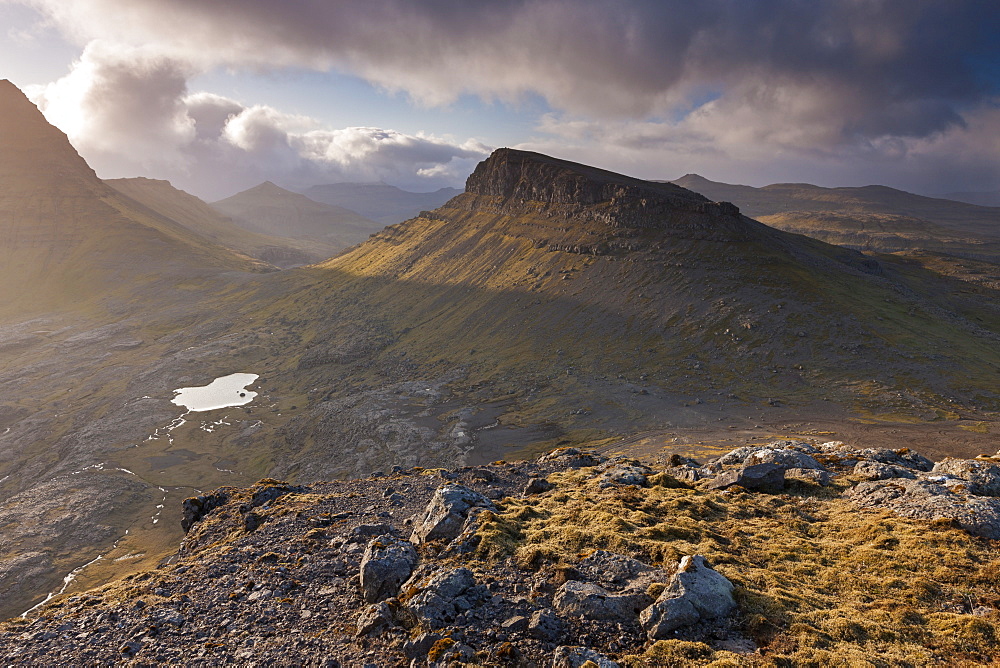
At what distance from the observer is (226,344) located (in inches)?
5881

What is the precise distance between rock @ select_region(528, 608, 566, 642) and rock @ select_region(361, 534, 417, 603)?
27.1 feet

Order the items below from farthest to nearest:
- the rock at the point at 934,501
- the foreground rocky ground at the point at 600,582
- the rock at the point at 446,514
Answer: the rock at the point at 446,514 → the rock at the point at 934,501 → the foreground rocky ground at the point at 600,582

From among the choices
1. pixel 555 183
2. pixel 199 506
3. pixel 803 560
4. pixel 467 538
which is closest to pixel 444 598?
pixel 467 538

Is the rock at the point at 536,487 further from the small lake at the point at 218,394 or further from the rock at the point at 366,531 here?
the small lake at the point at 218,394

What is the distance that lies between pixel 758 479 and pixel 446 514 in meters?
22.7

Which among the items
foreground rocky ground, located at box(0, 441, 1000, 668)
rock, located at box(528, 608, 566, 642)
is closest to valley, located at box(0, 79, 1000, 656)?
foreground rocky ground, located at box(0, 441, 1000, 668)

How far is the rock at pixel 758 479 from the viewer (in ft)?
104

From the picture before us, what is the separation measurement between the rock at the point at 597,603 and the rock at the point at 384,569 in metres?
8.77

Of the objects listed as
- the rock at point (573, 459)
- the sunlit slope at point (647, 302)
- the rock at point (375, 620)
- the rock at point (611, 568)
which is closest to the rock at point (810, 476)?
the rock at point (573, 459)

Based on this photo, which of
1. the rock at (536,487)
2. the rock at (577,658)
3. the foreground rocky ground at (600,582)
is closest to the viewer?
the rock at (577,658)

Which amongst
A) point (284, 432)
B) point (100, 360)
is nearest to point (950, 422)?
point (284, 432)

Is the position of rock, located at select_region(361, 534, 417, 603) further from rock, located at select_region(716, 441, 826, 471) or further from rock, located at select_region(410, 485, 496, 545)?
rock, located at select_region(716, 441, 826, 471)

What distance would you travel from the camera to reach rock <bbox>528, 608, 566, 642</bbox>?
17.5 m

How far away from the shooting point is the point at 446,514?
28.0m
